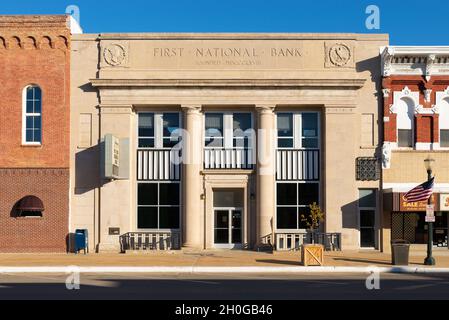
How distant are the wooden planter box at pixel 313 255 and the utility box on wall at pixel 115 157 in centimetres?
954

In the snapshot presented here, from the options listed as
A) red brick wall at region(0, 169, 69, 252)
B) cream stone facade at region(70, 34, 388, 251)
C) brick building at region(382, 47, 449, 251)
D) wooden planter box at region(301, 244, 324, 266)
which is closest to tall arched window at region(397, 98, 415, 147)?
brick building at region(382, 47, 449, 251)

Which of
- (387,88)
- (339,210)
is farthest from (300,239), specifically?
(387,88)

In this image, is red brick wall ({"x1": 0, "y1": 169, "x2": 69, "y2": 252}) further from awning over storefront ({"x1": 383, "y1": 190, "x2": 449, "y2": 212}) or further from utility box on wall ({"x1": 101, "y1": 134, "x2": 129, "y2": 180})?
awning over storefront ({"x1": 383, "y1": 190, "x2": 449, "y2": 212})

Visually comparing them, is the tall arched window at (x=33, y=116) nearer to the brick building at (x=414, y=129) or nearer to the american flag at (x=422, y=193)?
the brick building at (x=414, y=129)

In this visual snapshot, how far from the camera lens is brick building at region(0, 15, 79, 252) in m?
28.1

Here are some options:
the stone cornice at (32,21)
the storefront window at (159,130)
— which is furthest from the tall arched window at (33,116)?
the storefront window at (159,130)

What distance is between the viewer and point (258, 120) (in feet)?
94.1

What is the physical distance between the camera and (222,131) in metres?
29.3

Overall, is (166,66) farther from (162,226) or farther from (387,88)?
(387,88)

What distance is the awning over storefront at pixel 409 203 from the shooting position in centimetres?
2697

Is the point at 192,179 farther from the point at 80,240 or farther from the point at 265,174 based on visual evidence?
the point at 80,240

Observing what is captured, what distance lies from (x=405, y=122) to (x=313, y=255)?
9633mm

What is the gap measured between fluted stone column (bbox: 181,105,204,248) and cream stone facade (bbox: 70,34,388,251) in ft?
0.16

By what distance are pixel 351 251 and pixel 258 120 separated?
24.3 feet
